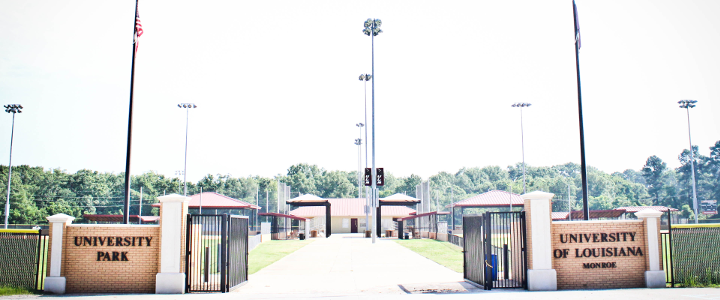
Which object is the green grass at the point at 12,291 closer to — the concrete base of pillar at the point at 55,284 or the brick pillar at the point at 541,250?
the concrete base of pillar at the point at 55,284

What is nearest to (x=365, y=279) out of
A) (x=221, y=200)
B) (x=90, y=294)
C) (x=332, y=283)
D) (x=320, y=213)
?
(x=332, y=283)

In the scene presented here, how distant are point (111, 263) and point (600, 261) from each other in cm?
1242

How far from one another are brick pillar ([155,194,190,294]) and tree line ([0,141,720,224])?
165ft

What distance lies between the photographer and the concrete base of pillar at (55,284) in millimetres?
13656

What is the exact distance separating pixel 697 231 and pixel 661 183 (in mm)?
117089

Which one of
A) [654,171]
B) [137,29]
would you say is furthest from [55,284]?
[654,171]

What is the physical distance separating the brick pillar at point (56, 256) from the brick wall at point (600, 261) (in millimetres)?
12392

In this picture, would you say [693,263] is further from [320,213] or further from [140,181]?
[140,181]

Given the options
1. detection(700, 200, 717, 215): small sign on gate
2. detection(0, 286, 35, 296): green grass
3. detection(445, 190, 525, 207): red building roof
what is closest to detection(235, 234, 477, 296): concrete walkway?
detection(0, 286, 35, 296): green grass

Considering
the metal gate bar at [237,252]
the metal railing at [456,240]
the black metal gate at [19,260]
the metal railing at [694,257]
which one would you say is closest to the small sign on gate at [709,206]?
the metal railing at [456,240]

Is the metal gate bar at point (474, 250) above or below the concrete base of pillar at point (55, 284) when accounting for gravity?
above

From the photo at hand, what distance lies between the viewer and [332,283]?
15367 mm

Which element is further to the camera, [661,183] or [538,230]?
[661,183]

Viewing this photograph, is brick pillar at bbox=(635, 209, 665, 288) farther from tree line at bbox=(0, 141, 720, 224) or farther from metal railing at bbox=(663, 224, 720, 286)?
tree line at bbox=(0, 141, 720, 224)
